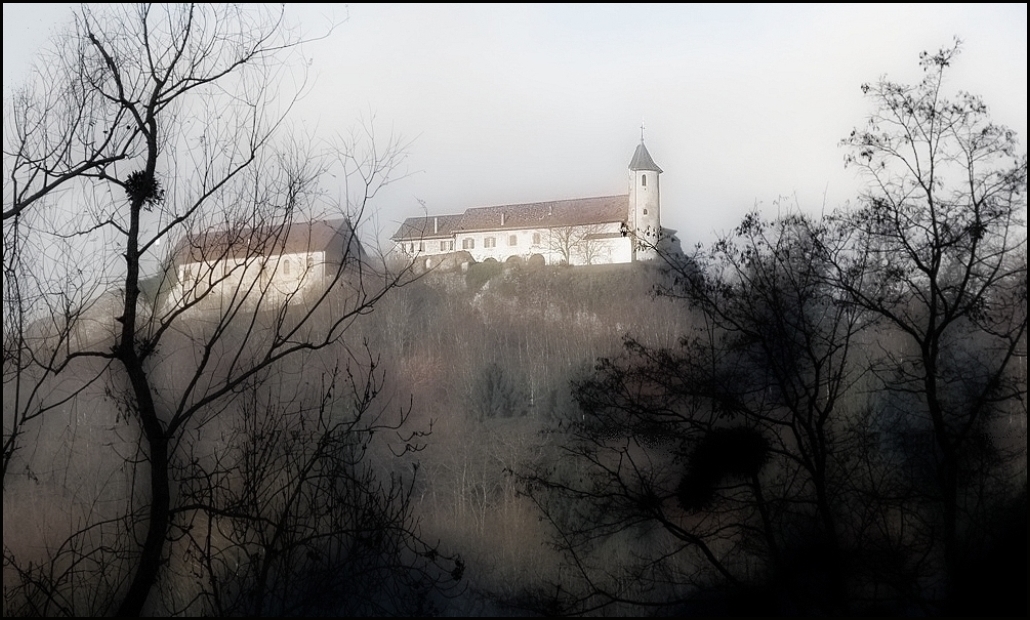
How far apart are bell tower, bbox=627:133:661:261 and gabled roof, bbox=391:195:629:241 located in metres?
0.06

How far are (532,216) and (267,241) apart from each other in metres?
1.49

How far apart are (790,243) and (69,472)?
3.26 metres

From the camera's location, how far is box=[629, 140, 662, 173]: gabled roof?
4340mm

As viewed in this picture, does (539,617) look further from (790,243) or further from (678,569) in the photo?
(790,243)

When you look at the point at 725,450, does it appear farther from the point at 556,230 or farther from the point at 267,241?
the point at 267,241

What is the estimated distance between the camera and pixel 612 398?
4.11 metres

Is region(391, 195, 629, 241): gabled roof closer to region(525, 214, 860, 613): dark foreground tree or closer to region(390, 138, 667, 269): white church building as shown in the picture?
region(390, 138, 667, 269): white church building

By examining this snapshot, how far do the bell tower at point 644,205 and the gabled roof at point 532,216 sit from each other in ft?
0.19

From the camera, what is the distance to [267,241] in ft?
12.1

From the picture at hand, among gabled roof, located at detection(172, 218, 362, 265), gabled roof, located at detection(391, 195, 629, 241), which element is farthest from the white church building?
gabled roof, located at detection(172, 218, 362, 265)

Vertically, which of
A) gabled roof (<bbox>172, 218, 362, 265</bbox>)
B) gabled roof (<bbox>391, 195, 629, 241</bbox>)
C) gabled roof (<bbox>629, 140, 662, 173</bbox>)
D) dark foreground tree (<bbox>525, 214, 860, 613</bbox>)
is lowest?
dark foreground tree (<bbox>525, 214, 860, 613</bbox>)

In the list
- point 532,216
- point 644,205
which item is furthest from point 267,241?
point 644,205

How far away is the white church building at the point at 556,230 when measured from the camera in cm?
417

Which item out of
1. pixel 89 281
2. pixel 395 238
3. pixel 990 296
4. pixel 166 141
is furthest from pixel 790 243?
pixel 89 281
